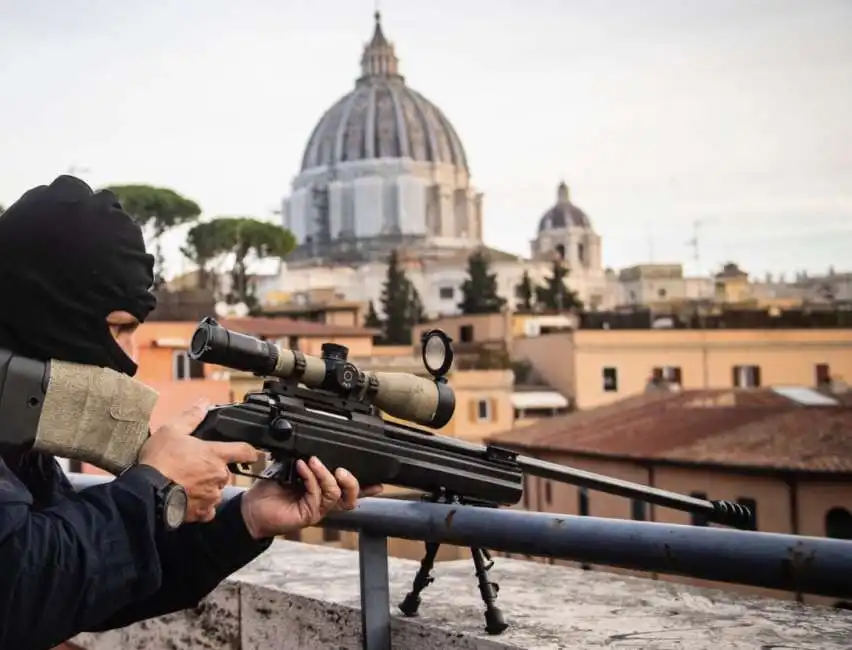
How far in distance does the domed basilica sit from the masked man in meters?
75.2

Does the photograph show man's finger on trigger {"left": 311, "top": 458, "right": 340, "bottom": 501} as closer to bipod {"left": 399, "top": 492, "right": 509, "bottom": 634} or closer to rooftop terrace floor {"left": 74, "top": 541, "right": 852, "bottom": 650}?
bipod {"left": 399, "top": 492, "right": 509, "bottom": 634}

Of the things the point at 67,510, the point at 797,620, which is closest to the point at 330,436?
the point at 67,510

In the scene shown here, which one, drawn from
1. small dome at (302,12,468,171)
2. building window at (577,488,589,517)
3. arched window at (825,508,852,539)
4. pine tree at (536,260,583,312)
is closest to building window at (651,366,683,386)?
building window at (577,488,589,517)

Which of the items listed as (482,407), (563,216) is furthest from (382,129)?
(482,407)

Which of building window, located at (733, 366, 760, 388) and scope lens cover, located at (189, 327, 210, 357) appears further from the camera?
building window, located at (733, 366, 760, 388)

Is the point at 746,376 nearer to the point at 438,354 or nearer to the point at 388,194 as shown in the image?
the point at 438,354

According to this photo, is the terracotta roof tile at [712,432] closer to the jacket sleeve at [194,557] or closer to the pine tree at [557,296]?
the jacket sleeve at [194,557]

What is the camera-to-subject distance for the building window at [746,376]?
38719mm

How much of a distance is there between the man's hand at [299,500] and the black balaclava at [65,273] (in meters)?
0.37

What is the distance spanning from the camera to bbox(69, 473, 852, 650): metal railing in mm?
1539

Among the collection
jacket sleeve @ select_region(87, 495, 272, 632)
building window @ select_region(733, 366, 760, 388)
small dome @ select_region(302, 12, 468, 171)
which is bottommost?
building window @ select_region(733, 366, 760, 388)

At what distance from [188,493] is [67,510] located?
0.21 metres

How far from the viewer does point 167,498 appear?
5.35ft

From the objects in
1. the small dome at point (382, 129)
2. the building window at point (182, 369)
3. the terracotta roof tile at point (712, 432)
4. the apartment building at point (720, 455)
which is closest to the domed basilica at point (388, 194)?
the small dome at point (382, 129)
